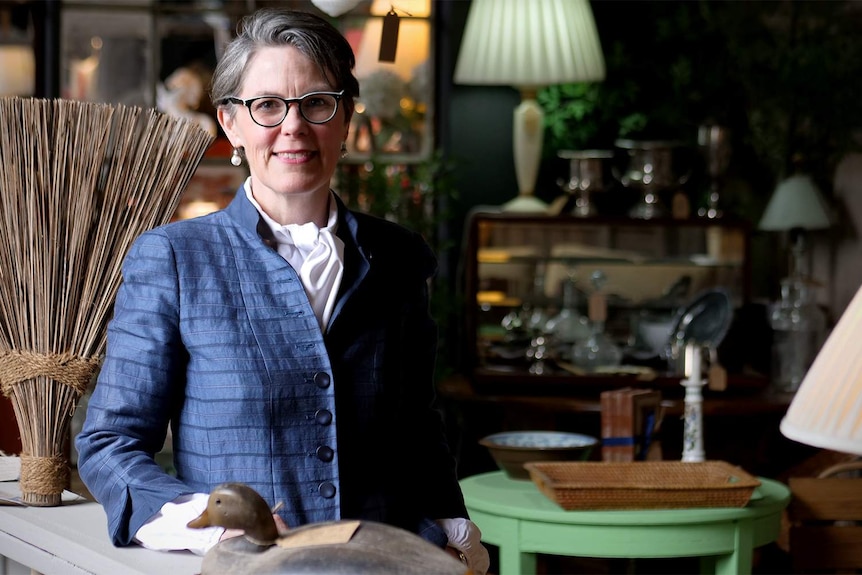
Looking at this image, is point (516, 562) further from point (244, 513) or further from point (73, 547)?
point (244, 513)

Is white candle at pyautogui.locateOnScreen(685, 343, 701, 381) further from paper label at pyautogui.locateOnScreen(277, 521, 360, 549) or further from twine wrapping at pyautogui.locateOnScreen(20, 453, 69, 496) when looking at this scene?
paper label at pyautogui.locateOnScreen(277, 521, 360, 549)

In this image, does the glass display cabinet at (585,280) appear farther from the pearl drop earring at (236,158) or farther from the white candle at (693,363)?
the pearl drop earring at (236,158)

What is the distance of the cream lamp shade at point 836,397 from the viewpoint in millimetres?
1144

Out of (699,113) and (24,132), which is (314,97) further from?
(699,113)

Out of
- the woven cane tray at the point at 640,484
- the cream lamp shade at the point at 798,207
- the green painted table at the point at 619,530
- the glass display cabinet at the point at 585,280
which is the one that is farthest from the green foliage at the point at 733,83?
the green painted table at the point at 619,530

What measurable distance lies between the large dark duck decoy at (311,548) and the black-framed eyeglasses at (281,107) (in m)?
0.55

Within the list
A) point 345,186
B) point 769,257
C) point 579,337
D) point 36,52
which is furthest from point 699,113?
point 36,52

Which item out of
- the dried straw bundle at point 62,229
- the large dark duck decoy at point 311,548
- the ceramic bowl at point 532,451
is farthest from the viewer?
the ceramic bowl at point 532,451

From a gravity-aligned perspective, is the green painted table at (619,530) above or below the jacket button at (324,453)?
below

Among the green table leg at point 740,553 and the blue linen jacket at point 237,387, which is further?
the green table leg at point 740,553

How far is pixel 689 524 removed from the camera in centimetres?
281

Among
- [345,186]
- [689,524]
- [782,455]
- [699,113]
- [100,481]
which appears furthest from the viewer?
[699,113]

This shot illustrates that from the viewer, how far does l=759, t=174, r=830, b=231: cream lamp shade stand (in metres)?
5.01

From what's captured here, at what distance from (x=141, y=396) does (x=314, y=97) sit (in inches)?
17.2
